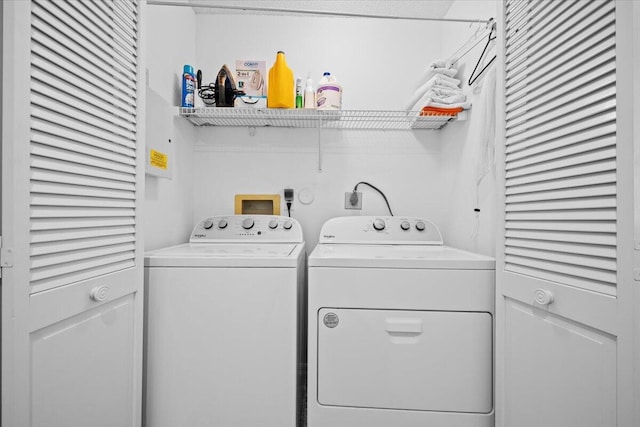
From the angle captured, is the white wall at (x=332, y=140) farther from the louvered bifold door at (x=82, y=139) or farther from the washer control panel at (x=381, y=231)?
the louvered bifold door at (x=82, y=139)

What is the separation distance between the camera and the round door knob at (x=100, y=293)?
0.90 meters

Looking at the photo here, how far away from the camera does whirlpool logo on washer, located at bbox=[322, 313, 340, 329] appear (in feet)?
4.10

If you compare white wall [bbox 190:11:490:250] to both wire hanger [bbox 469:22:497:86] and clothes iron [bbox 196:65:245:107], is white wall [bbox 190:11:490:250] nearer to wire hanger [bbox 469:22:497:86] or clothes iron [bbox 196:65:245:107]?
clothes iron [bbox 196:65:245:107]

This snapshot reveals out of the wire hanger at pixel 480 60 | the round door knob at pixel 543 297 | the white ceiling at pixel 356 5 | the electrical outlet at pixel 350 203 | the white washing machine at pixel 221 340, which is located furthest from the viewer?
the electrical outlet at pixel 350 203

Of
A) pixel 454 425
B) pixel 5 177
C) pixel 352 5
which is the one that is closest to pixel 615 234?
→ pixel 454 425

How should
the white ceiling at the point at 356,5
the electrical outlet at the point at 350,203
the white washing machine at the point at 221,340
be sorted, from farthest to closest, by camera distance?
the electrical outlet at the point at 350,203
the white ceiling at the point at 356,5
the white washing machine at the point at 221,340

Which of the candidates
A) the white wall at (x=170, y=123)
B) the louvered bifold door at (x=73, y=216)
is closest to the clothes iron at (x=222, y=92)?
the white wall at (x=170, y=123)

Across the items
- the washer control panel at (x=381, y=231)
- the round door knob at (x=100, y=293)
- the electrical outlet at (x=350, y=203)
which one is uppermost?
the electrical outlet at (x=350, y=203)

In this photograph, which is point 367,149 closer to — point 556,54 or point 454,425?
point 556,54

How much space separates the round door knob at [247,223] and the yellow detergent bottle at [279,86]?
2.25 ft

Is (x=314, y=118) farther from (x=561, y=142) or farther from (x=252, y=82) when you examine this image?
(x=561, y=142)

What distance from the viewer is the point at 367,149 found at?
84.8 inches

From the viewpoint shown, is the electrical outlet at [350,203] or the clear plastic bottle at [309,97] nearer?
the clear plastic bottle at [309,97]

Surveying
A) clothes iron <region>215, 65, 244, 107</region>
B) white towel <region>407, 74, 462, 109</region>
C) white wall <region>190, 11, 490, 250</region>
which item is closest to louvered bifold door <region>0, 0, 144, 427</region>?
clothes iron <region>215, 65, 244, 107</region>
